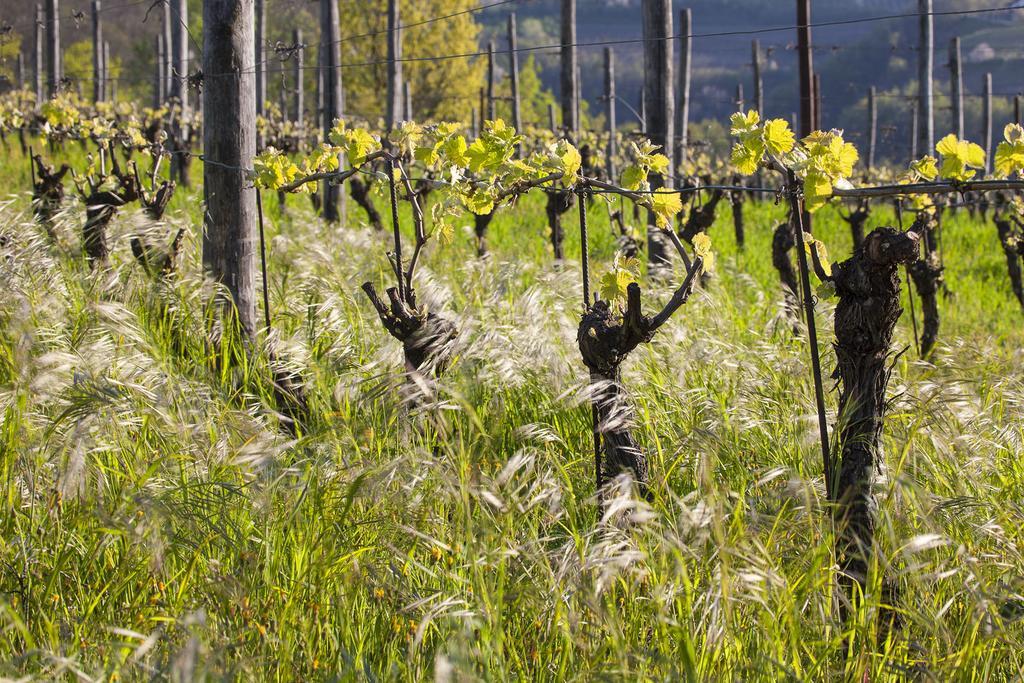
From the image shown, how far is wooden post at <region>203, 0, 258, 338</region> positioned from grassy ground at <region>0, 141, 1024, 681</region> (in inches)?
34.5

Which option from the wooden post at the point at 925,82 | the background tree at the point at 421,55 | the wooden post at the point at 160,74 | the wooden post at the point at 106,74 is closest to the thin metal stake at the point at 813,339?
the wooden post at the point at 925,82

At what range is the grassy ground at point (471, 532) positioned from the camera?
77.6 inches

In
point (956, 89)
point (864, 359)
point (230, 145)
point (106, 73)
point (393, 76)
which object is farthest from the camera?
point (106, 73)

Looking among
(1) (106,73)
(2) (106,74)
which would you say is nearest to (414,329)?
(1) (106,73)

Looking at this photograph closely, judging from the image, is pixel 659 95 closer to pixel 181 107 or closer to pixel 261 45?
pixel 181 107

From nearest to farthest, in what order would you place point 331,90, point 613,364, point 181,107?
point 613,364 < point 331,90 < point 181,107

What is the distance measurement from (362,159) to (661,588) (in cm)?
270

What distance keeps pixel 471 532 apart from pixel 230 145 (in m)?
3.59

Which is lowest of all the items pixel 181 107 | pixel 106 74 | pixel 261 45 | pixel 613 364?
pixel 613 364

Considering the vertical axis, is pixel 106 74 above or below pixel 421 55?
below

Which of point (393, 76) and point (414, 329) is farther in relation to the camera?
point (393, 76)

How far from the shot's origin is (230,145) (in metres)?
5.06

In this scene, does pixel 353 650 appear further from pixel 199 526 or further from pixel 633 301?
pixel 633 301

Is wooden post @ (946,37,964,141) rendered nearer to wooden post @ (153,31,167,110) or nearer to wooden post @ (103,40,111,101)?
wooden post @ (103,40,111,101)
